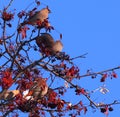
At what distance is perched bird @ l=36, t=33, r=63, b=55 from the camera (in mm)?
8758

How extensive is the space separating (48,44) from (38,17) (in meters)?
0.84

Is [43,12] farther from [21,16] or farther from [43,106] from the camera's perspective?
[43,106]

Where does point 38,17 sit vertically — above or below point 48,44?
above

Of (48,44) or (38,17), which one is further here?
(38,17)

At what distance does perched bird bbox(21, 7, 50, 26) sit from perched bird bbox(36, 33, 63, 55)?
480 millimetres

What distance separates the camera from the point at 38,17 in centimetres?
941

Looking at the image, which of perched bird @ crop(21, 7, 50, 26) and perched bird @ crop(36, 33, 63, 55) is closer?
perched bird @ crop(36, 33, 63, 55)

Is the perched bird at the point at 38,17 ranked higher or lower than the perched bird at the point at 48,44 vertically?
higher

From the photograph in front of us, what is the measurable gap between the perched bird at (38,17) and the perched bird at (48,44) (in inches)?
18.9

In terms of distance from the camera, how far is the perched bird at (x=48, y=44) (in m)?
8.76

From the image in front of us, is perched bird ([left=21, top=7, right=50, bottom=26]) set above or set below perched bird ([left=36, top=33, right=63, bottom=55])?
above

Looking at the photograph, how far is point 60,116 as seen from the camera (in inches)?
380

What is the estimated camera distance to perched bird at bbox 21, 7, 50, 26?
30.4 feet

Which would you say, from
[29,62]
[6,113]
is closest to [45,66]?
[29,62]
